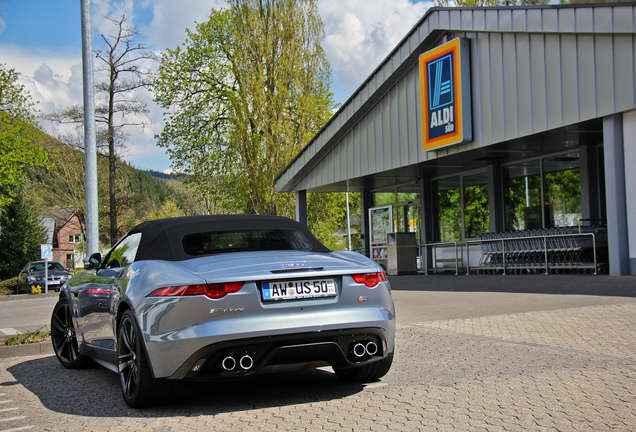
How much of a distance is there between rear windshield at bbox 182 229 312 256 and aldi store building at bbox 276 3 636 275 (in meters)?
9.06

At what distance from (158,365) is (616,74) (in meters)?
11.0

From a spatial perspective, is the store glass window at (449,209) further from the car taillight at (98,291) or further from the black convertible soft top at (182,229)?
the car taillight at (98,291)

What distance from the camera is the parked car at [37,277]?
33625 millimetres

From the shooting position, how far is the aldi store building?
12.6 m

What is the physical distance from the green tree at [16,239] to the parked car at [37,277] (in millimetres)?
7867

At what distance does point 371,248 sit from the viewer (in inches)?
975

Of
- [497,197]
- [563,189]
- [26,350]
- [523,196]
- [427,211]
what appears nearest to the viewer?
[26,350]

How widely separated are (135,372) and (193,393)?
728 mm

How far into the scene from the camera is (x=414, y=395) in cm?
472

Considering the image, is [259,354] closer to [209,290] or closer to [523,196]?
[209,290]

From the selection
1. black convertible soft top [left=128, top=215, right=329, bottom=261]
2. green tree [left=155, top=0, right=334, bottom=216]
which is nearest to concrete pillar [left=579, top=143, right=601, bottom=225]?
black convertible soft top [left=128, top=215, right=329, bottom=261]

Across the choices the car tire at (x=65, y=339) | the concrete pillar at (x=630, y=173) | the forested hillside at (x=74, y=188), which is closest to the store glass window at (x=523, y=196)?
the concrete pillar at (x=630, y=173)

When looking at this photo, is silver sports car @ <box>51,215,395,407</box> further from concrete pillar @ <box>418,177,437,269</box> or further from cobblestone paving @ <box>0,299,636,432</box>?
concrete pillar @ <box>418,177,437,269</box>

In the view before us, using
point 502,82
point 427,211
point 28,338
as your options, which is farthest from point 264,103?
point 28,338
